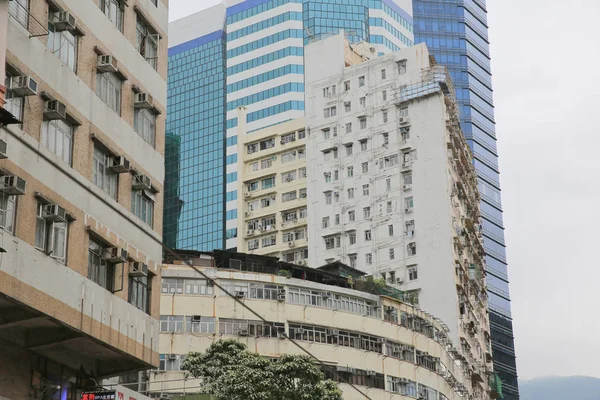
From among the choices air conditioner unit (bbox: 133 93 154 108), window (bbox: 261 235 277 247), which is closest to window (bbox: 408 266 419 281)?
window (bbox: 261 235 277 247)

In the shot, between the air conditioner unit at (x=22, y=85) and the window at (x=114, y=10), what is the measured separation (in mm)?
5045

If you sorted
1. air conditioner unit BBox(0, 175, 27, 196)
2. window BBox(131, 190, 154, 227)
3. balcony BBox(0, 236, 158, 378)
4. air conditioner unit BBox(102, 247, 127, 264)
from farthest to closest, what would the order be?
1. window BBox(131, 190, 154, 227)
2. air conditioner unit BBox(102, 247, 127, 264)
3. balcony BBox(0, 236, 158, 378)
4. air conditioner unit BBox(0, 175, 27, 196)

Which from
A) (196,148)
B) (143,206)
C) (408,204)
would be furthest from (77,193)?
(196,148)

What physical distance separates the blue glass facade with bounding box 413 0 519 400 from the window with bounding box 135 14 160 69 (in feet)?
279

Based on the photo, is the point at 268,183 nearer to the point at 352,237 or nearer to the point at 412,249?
the point at 352,237

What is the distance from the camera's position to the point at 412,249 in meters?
75.2

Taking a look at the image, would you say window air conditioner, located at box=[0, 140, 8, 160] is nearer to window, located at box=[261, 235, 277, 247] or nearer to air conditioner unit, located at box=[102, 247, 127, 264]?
air conditioner unit, located at box=[102, 247, 127, 264]

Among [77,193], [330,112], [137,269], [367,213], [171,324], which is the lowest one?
[137,269]

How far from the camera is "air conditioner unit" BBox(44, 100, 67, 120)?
23.4 metres

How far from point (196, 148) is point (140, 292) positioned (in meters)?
94.6

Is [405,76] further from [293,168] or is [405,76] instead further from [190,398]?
[190,398]

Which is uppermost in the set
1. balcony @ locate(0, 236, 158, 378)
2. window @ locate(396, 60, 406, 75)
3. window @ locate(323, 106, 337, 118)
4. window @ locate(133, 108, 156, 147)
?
window @ locate(396, 60, 406, 75)

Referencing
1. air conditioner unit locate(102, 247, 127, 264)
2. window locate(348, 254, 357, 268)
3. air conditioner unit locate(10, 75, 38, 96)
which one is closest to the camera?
air conditioner unit locate(10, 75, 38, 96)

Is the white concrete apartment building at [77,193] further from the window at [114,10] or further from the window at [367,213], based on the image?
the window at [367,213]
